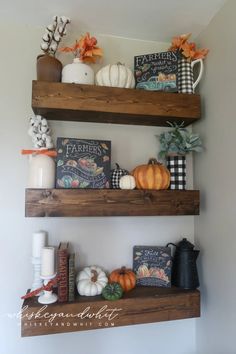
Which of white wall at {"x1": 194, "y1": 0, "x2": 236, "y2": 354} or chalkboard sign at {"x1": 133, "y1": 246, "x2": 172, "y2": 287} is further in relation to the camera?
chalkboard sign at {"x1": 133, "y1": 246, "x2": 172, "y2": 287}

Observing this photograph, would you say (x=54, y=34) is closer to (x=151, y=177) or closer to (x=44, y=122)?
(x=44, y=122)

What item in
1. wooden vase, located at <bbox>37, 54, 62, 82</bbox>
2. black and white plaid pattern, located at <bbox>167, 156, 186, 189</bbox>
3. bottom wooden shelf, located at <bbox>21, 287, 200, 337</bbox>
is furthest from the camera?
black and white plaid pattern, located at <bbox>167, 156, 186, 189</bbox>

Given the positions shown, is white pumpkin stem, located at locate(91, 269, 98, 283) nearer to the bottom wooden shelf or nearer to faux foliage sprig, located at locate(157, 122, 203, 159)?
the bottom wooden shelf

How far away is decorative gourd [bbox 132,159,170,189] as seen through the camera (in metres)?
1.28

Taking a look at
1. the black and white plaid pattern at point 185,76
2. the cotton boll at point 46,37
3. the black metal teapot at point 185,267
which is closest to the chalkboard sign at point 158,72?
the black and white plaid pattern at point 185,76

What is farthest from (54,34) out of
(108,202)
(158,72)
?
(108,202)

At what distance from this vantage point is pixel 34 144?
1.28 m

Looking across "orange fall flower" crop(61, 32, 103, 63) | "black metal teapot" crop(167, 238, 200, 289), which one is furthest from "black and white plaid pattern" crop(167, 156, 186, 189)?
"orange fall flower" crop(61, 32, 103, 63)

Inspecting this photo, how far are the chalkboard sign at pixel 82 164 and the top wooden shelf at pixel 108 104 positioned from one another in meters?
0.15

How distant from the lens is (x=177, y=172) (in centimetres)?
137

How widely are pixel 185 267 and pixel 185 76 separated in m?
1.03

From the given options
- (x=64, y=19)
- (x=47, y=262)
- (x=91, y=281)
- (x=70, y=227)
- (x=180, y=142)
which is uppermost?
(x=64, y=19)

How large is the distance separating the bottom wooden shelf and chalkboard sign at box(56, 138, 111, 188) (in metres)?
0.56

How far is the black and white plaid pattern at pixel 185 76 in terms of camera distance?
4.52ft
